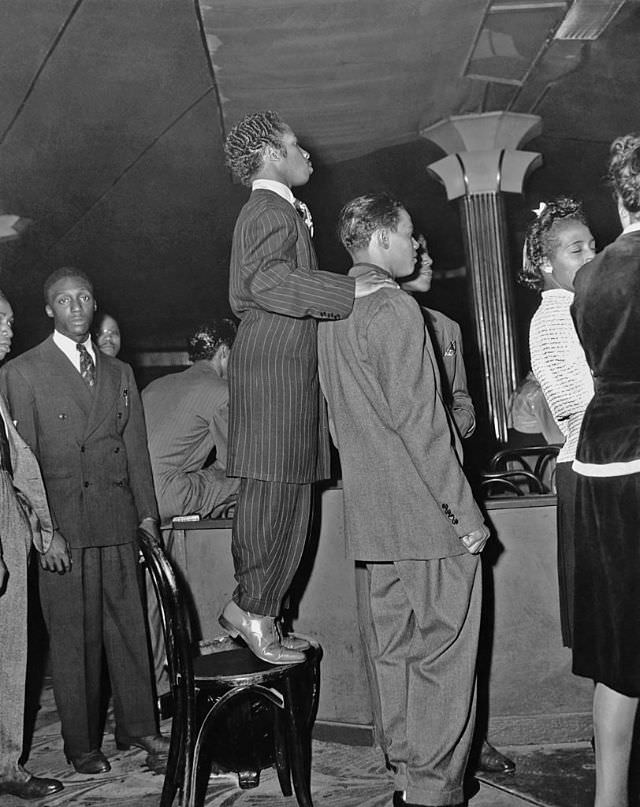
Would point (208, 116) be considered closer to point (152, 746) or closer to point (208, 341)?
point (208, 341)

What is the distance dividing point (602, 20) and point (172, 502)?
399cm

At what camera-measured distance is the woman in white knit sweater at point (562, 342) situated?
2.41 meters

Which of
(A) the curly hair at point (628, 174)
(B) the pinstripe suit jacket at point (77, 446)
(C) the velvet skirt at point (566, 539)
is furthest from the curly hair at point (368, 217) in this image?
(B) the pinstripe suit jacket at point (77, 446)

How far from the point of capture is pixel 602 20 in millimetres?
5562

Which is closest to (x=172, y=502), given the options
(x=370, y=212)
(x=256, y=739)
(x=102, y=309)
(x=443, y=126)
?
(x=256, y=739)

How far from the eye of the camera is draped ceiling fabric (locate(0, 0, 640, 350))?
4.64m

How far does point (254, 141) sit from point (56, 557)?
4.76 feet

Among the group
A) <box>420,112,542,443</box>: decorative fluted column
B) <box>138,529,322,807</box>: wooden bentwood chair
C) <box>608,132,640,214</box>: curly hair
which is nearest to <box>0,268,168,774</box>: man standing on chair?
<box>138,529,322,807</box>: wooden bentwood chair

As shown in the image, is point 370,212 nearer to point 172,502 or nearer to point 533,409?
point 533,409

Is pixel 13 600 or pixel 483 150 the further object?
pixel 483 150

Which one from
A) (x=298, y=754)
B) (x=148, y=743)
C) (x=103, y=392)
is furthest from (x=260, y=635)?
(x=103, y=392)

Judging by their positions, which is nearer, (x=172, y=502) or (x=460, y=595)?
(x=460, y=595)

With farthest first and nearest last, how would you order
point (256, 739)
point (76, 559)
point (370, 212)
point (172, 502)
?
point (172, 502) → point (76, 559) → point (256, 739) → point (370, 212)

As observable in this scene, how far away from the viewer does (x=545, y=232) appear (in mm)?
2607
